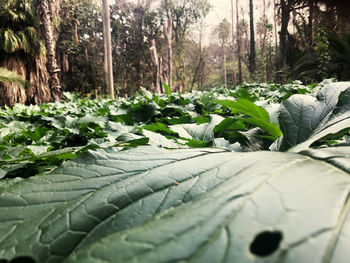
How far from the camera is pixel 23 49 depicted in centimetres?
1356

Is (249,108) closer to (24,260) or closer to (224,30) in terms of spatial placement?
(24,260)

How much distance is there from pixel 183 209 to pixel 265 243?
115mm

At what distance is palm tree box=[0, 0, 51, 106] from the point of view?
12.9m

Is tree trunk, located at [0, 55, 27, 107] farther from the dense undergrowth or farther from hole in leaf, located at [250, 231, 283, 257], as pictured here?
hole in leaf, located at [250, 231, 283, 257]

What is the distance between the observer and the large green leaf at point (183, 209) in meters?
0.25

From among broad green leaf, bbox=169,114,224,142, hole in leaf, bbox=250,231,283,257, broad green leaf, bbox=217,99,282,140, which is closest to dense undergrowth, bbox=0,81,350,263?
hole in leaf, bbox=250,231,283,257

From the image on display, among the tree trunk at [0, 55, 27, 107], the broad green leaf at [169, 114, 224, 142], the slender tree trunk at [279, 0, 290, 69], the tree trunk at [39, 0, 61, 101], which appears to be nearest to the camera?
the broad green leaf at [169, 114, 224, 142]

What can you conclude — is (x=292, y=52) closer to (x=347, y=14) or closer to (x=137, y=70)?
(x=347, y=14)

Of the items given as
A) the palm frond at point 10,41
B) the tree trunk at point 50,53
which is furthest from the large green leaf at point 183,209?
the palm frond at point 10,41

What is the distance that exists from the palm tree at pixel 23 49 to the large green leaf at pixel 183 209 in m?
14.3

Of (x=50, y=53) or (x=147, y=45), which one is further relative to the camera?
(x=147, y=45)

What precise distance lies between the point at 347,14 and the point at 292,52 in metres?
5.70

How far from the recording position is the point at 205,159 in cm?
53

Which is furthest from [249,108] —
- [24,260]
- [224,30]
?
[224,30]
